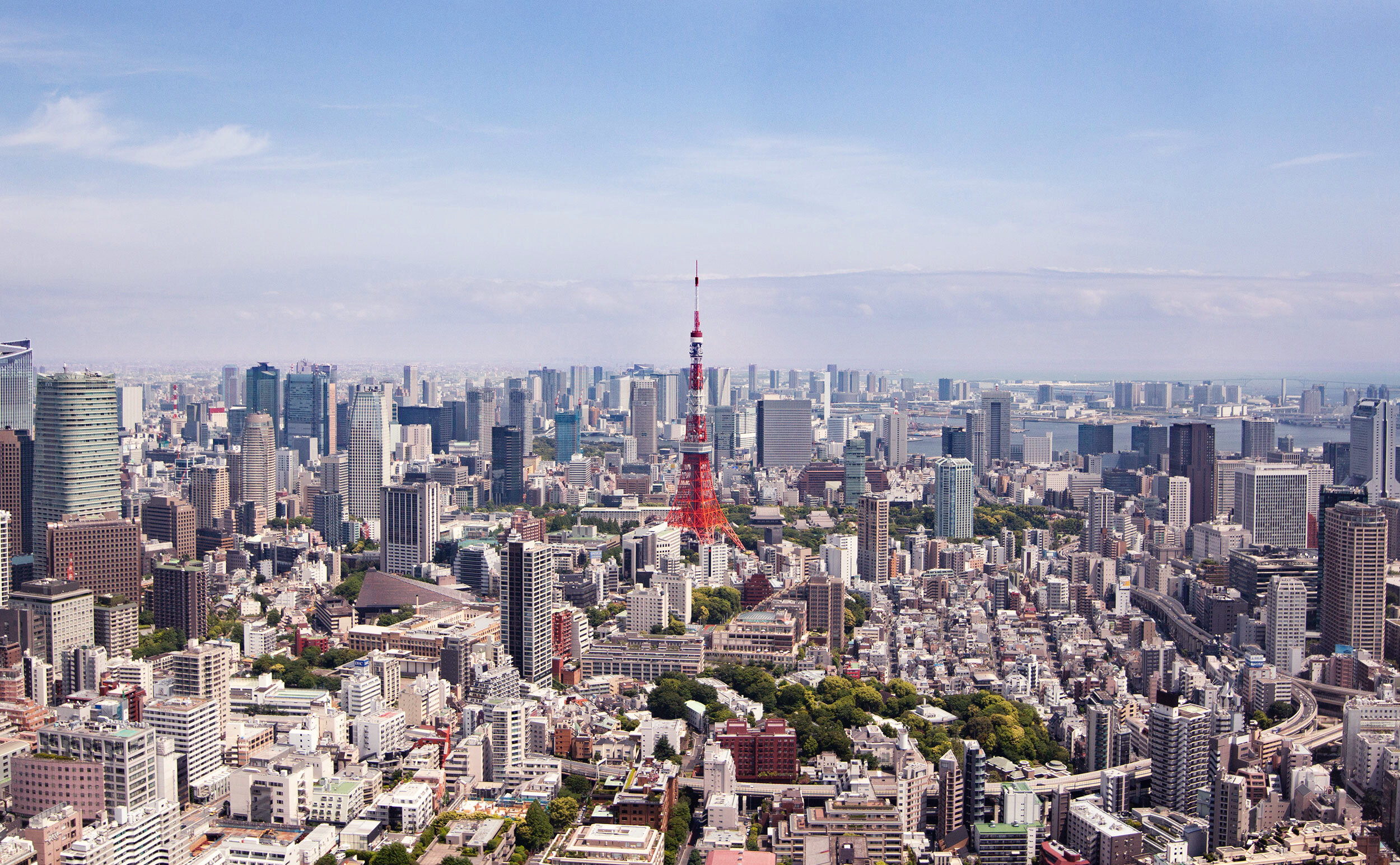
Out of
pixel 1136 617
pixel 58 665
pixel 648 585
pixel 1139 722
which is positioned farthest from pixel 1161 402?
pixel 58 665

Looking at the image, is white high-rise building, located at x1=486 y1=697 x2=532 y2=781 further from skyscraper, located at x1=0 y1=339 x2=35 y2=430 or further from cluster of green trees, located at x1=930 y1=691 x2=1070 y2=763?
skyscraper, located at x1=0 y1=339 x2=35 y2=430

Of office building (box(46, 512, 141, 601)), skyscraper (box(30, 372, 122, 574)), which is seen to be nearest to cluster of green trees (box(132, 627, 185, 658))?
office building (box(46, 512, 141, 601))

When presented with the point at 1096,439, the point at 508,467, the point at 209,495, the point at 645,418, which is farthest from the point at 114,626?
the point at 1096,439

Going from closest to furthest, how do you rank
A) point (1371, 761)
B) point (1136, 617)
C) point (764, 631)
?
point (1371, 761), point (764, 631), point (1136, 617)

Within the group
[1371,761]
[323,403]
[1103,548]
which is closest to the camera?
[1371,761]

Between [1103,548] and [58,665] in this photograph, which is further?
[1103,548]

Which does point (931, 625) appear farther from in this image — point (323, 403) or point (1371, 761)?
point (323, 403)

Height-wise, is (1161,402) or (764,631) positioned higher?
(1161,402)
